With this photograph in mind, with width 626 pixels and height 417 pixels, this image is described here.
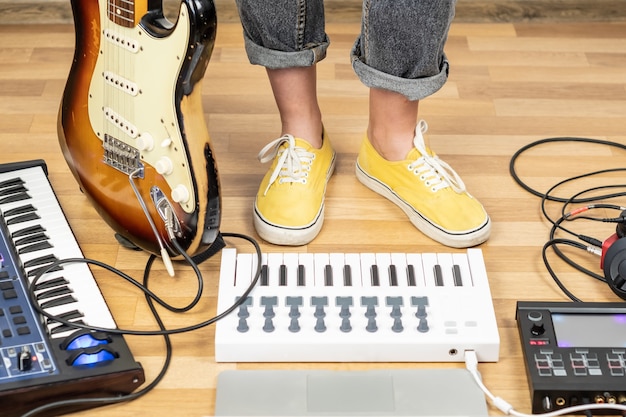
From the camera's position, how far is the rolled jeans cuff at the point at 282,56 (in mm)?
1502

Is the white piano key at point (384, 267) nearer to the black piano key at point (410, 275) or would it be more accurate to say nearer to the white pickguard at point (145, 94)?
the black piano key at point (410, 275)

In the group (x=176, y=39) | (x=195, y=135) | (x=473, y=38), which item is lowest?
(x=473, y=38)

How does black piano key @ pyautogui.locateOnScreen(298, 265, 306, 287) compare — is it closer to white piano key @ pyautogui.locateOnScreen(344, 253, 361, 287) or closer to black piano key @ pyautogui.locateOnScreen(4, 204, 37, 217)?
white piano key @ pyautogui.locateOnScreen(344, 253, 361, 287)

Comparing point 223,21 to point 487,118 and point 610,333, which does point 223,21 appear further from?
point 610,333

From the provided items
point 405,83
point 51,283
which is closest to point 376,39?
point 405,83

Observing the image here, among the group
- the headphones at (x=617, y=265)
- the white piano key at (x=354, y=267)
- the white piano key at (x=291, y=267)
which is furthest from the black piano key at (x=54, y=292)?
the headphones at (x=617, y=265)

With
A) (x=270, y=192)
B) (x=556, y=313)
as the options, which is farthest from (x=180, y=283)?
(x=556, y=313)

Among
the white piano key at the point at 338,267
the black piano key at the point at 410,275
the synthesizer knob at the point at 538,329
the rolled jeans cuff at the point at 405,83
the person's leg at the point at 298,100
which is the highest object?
the rolled jeans cuff at the point at 405,83

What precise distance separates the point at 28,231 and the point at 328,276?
0.52 meters

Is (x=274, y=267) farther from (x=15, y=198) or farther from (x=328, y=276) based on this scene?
(x=15, y=198)

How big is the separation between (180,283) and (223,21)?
1014mm

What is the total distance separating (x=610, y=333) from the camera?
1292 mm

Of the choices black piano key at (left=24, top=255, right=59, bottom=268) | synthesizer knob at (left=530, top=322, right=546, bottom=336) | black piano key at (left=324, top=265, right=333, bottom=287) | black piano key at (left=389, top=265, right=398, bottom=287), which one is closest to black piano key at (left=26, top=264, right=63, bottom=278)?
black piano key at (left=24, top=255, right=59, bottom=268)

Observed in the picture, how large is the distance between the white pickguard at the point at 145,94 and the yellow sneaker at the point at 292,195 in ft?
0.72
